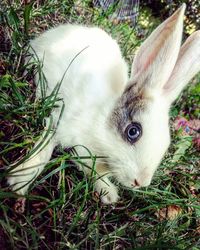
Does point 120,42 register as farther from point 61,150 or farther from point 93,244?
point 93,244

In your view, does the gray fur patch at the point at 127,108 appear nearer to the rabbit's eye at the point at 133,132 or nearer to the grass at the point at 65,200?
the rabbit's eye at the point at 133,132

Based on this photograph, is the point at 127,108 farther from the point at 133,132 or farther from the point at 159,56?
the point at 159,56

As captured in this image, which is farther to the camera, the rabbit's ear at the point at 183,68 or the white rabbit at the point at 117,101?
the rabbit's ear at the point at 183,68

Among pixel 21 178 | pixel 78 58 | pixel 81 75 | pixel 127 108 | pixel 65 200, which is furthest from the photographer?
pixel 78 58

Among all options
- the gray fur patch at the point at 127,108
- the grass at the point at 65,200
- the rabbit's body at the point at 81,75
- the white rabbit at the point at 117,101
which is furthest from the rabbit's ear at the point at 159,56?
the grass at the point at 65,200

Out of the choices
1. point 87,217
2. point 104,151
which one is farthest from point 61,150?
point 87,217

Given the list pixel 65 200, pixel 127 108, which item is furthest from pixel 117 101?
pixel 65 200
